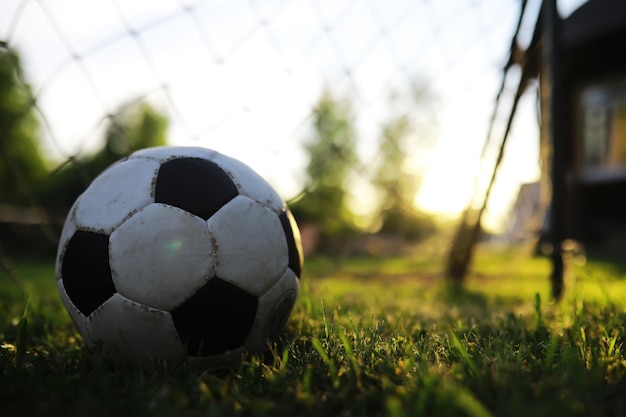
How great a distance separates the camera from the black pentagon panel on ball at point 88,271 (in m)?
1.41

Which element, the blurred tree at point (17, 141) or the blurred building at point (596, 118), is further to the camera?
the blurred tree at point (17, 141)

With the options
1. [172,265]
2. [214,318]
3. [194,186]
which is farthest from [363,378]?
[194,186]

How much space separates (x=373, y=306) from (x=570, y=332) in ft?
3.40

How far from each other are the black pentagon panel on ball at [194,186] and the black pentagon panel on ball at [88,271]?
22 cm

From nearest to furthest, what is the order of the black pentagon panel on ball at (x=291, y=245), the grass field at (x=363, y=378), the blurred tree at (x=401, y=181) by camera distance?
the grass field at (x=363, y=378)
the black pentagon panel on ball at (x=291, y=245)
the blurred tree at (x=401, y=181)

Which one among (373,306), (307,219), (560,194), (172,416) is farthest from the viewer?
(307,219)

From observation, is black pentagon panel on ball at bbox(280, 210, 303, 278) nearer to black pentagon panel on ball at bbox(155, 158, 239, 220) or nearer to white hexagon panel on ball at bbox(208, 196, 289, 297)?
white hexagon panel on ball at bbox(208, 196, 289, 297)

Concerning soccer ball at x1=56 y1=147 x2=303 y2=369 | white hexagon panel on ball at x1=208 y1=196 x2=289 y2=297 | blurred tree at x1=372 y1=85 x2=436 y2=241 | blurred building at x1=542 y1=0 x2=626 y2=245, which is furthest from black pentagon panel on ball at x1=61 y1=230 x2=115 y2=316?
blurred building at x1=542 y1=0 x2=626 y2=245

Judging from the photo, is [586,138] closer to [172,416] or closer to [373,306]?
[373,306]

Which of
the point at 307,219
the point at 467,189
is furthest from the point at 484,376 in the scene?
the point at 307,219

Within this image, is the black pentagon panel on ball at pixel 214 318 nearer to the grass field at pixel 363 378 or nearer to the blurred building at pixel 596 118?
the grass field at pixel 363 378

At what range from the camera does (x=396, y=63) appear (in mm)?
3352

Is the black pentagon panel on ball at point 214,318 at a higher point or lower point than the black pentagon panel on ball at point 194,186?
lower

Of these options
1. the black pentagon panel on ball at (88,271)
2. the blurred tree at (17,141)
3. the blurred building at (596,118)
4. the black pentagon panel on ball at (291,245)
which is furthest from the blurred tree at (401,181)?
the blurred tree at (17,141)
